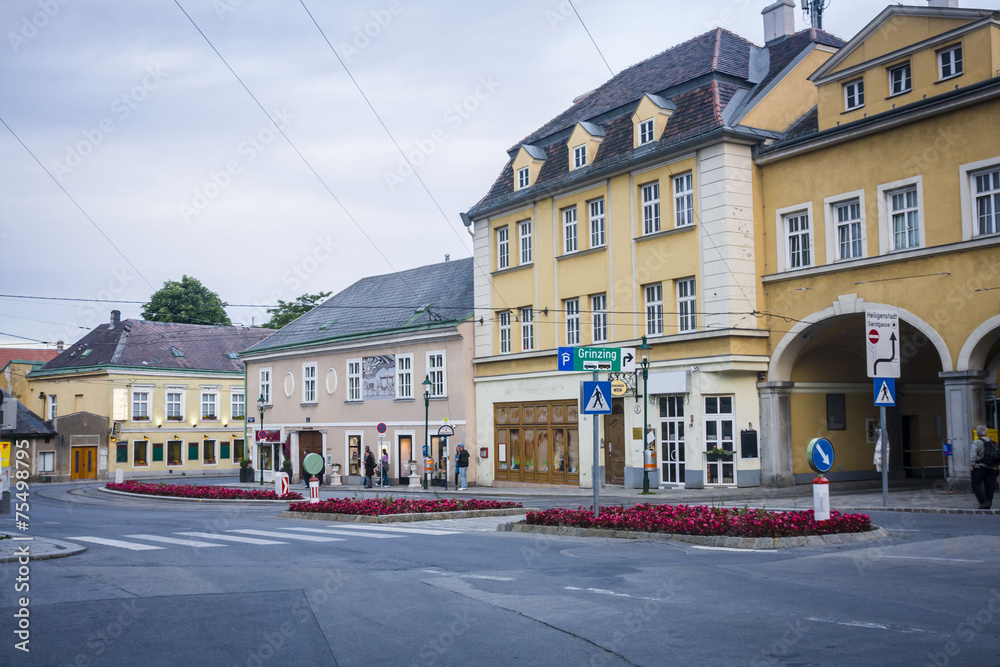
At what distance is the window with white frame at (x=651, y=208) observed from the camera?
33.2 m

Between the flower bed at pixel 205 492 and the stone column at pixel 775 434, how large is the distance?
14648 mm

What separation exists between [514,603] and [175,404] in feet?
205

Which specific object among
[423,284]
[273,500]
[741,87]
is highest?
[741,87]

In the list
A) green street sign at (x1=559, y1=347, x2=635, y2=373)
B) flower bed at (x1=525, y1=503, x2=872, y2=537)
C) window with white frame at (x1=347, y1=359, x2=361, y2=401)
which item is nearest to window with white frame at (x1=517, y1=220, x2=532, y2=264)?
window with white frame at (x1=347, y1=359, x2=361, y2=401)

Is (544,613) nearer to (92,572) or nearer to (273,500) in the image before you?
(92,572)

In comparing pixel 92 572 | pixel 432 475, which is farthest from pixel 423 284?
pixel 92 572

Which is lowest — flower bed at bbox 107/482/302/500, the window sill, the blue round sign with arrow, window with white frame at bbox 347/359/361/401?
flower bed at bbox 107/482/302/500

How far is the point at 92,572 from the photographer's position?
12969mm

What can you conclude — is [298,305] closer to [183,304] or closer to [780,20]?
[183,304]

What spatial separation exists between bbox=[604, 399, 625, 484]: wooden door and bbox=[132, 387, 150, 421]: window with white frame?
134 ft

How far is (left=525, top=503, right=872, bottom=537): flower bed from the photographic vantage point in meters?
15.0

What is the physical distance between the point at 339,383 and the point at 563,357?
103 ft

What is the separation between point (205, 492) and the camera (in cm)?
3472

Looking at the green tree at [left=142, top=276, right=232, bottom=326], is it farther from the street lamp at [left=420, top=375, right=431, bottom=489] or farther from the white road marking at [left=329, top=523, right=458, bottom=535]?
the white road marking at [left=329, top=523, right=458, bottom=535]
